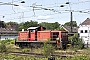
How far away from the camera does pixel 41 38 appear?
3111 centimetres

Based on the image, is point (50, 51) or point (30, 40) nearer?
point (50, 51)

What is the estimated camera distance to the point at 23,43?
32.7 m

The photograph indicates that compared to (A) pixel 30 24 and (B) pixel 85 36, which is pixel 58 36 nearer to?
(B) pixel 85 36

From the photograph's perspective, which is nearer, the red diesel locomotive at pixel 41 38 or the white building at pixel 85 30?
the red diesel locomotive at pixel 41 38

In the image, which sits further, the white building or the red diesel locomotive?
the white building

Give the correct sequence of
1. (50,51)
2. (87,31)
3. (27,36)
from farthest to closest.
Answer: (87,31)
(27,36)
(50,51)

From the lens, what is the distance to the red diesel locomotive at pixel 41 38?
29023mm

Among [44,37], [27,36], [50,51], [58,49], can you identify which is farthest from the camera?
[27,36]

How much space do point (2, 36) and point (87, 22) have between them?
27.9m

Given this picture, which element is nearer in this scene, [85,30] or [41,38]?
[41,38]

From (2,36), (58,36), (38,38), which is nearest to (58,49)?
(58,36)

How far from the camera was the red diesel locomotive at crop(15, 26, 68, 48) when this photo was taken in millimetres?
29023

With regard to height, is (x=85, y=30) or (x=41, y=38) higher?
(x=85, y=30)

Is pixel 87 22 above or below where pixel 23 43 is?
above
